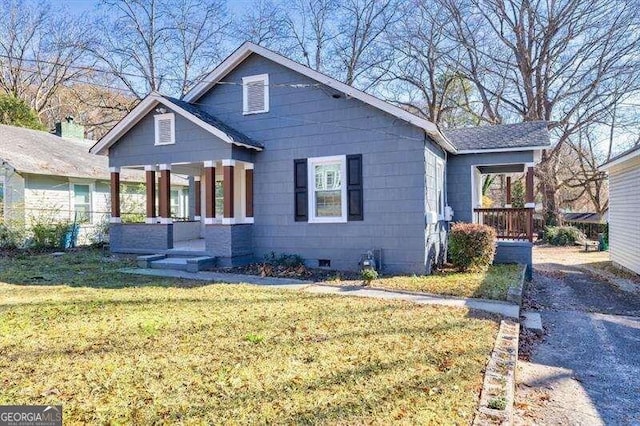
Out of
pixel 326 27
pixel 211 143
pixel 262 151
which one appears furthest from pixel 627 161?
pixel 326 27

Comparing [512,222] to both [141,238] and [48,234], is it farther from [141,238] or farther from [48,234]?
[48,234]

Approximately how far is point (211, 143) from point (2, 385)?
789 centimetres

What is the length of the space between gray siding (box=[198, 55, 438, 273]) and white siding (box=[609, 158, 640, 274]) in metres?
6.91

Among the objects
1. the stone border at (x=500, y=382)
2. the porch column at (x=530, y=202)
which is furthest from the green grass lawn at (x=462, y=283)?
the stone border at (x=500, y=382)

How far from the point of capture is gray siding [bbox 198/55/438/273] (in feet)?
32.4

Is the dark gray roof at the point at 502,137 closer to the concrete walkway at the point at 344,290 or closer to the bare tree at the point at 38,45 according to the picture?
the concrete walkway at the point at 344,290

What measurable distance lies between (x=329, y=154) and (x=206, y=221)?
3.61m

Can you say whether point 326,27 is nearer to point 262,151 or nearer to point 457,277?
point 262,151

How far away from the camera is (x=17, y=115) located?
2138cm

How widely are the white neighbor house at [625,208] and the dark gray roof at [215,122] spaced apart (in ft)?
32.6

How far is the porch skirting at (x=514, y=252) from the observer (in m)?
11.9

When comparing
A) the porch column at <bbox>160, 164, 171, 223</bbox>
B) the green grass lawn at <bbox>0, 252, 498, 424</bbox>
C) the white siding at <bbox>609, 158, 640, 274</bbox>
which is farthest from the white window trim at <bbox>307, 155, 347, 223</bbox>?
the white siding at <bbox>609, 158, 640, 274</bbox>

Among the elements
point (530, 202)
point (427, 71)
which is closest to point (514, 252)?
point (530, 202)

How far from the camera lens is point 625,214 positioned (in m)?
13.2
